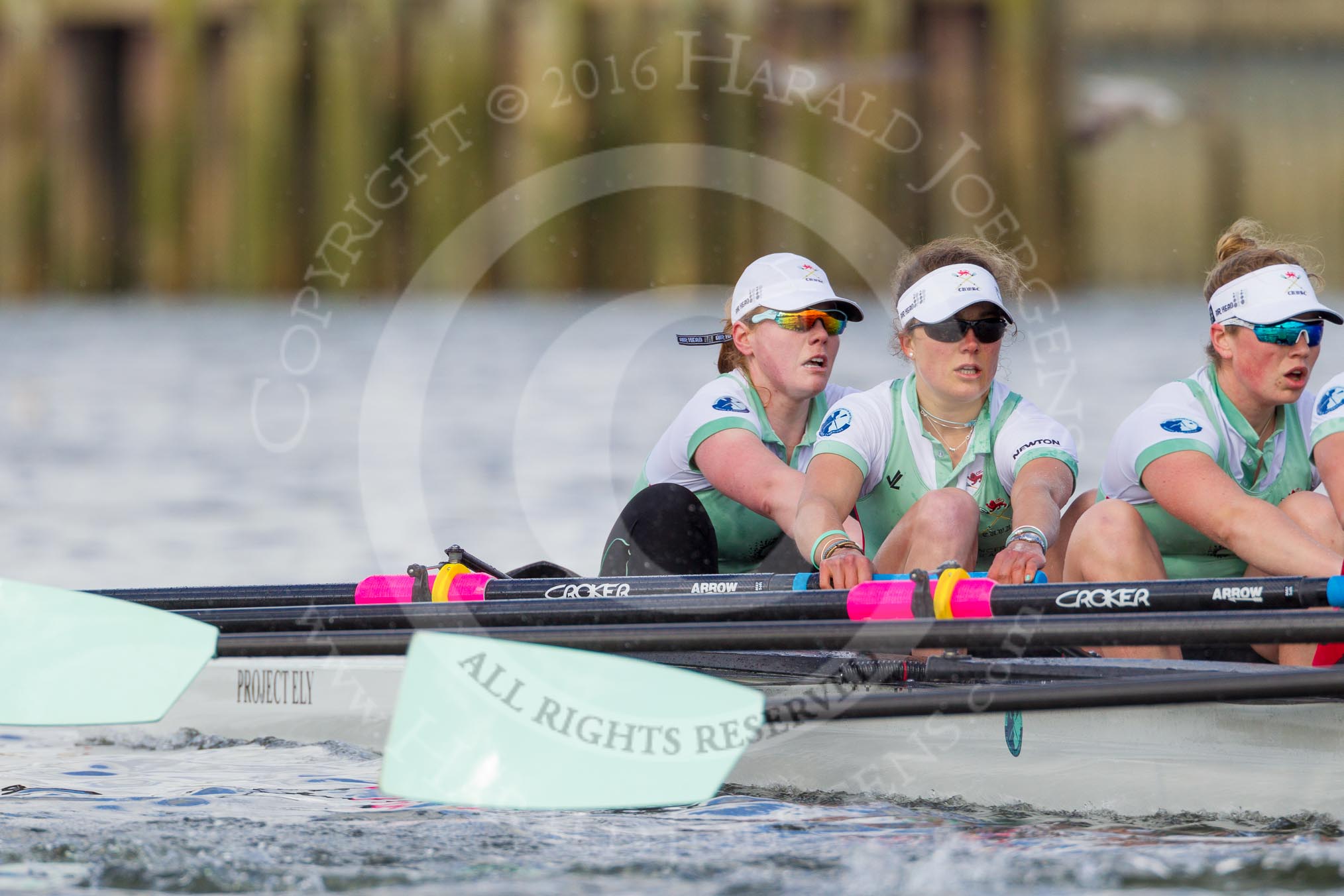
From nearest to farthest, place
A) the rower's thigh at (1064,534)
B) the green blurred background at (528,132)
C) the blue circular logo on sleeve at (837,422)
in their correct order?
the blue circular logo on sleeve at (837,422) → the rower's thigh at (1064,534) → the green blurred background at (528,132)

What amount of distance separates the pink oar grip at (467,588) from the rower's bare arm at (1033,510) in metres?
1.30

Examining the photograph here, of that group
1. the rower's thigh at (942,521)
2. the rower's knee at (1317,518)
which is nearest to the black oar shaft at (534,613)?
the rower's thigh at (942,521)

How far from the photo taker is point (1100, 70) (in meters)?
22.7

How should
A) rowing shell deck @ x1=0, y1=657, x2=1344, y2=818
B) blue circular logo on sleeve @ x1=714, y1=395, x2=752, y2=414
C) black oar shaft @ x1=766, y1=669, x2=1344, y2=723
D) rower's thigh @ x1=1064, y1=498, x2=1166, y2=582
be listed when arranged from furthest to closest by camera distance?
blue circular logo on sleeve @ x1=714, y1=395, x2=752, y2=414 → rower's thigh @ x1=1064, y1=498, x2=1166, y2=582 → rowing shell deck @ x1=0, y1=657, x2=1344, y2=818 → black oar shaft @ x1=766, y1=669, x2=1344, y2=723

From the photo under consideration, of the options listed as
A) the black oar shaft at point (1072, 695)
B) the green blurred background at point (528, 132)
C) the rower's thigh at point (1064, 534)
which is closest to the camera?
the black oar shaft at point (1072, 695)

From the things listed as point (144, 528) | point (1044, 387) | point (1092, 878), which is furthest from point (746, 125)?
point (1092, 878)

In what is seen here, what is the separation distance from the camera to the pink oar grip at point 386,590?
417cm

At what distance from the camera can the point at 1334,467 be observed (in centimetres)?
361

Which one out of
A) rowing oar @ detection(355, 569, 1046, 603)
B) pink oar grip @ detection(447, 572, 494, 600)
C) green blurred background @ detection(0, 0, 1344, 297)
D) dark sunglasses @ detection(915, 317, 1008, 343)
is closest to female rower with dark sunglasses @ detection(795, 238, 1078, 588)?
dark sunglasses @ detection(915, 317, 1008, 343)

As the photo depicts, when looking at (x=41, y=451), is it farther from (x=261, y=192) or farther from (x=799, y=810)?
(x=799, y=810)

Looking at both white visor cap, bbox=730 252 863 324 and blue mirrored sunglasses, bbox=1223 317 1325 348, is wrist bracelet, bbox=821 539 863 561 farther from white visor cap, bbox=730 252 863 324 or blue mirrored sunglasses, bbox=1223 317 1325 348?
blue mirrored sunglasses, bbox=1223 317 1325 348

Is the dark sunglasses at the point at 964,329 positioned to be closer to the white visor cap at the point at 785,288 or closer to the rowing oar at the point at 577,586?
the white visor cap at the point at 785,288

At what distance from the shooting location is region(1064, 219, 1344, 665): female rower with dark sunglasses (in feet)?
11.7

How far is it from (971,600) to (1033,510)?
1.35 ft
